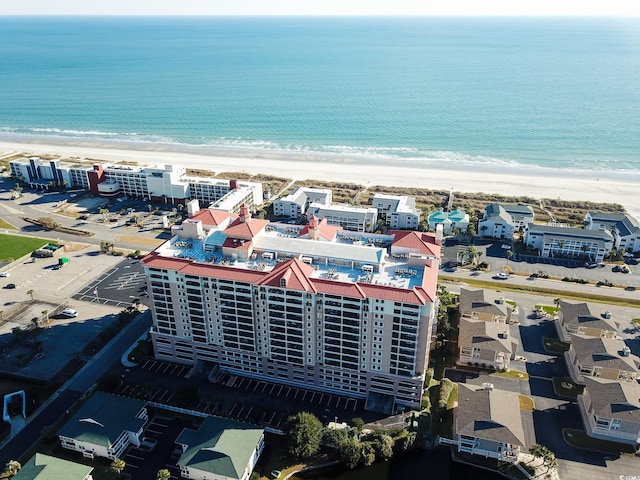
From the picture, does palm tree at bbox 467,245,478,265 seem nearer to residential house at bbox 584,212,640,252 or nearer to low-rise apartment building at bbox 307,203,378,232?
low-rise apartment building at bbox 307,203,378,232

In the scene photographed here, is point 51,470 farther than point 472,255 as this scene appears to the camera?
No

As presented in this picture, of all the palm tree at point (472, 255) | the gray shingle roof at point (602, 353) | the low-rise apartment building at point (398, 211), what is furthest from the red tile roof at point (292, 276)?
the low-rise apartment building at point (398, 211)

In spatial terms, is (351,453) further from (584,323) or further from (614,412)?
(584,323)

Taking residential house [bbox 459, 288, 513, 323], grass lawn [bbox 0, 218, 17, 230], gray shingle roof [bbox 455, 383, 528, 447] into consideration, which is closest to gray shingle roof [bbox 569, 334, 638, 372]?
residential house [bbox 459, 288, 513, 323]

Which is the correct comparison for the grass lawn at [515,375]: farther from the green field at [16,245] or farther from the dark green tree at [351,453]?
the green field at [16,245]

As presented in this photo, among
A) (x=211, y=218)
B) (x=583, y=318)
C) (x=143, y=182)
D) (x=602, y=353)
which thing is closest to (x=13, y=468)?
(x=211, y=218)

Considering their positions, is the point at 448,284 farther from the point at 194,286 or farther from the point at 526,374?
the point at 194,286
